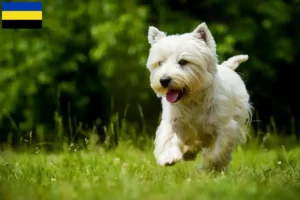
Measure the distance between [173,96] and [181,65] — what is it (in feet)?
0.90

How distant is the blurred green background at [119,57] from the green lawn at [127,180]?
6691mm

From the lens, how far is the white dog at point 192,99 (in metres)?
6.44

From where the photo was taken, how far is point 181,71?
641cm

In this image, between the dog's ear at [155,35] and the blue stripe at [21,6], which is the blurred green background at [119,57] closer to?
the blue stripe at [21,6]

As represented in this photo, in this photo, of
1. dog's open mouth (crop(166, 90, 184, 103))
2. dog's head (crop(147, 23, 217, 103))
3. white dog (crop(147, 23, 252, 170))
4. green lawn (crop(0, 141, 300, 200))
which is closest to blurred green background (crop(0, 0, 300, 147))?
green lawn (crop(0, 141, 300, 200))

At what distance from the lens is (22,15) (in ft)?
32.4

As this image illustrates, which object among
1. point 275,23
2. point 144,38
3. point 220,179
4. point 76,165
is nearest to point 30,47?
point 144,38

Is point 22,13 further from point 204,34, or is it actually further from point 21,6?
point 204,34

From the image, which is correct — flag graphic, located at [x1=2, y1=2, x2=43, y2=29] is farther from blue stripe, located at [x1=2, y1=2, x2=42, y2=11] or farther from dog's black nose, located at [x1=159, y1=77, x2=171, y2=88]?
dog's black nose, located at [x1=159, y1=77, x2=171, y2=88]

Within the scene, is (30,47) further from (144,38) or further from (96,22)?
(144,38)

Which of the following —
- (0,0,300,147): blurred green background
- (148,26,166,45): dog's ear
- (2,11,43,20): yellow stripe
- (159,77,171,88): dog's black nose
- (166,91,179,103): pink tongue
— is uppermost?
(148,26,166,45): dog's ear

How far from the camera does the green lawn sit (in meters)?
4.41

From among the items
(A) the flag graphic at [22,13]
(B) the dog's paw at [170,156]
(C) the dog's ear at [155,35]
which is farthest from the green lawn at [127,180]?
(A) the flag graphic at [22,13]

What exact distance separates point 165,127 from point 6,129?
10.4 metres
